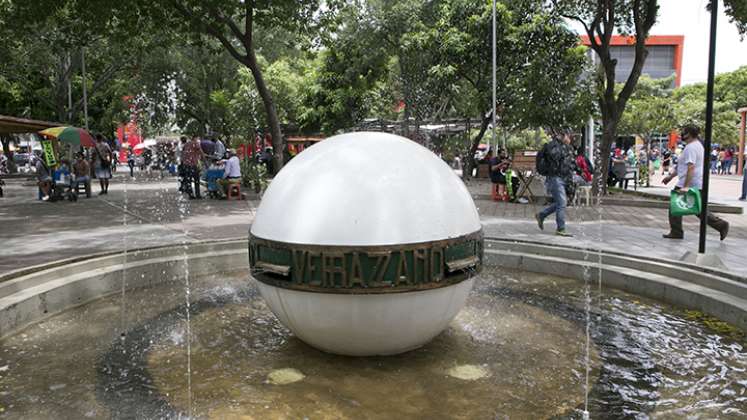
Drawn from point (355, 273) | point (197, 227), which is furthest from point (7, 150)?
point (355, 273)

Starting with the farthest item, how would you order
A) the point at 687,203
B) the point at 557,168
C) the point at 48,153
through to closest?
the point at 48,153 < the point at 557,168 < the point at 687,203

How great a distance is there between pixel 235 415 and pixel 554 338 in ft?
9.42

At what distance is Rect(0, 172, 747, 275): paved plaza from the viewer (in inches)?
342

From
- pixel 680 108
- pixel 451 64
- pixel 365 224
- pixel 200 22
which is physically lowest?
pixel 365 224

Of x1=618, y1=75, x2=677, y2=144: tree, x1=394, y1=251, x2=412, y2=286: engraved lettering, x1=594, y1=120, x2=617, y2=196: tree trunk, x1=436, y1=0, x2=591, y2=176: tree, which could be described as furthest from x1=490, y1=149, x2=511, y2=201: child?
x1=618, y1=75, x2=677, y2=144: tree

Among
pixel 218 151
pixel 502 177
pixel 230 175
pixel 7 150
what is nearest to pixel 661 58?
pixel 502 177

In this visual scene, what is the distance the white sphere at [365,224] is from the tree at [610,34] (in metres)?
14.1

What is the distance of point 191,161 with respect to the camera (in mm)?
17312

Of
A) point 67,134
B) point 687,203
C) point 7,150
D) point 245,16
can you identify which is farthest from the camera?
point 7,150

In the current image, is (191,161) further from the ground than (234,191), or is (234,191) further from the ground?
(191,161)

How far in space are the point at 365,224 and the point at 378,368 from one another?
117 centimetres

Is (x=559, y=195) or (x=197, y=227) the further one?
(x=197, y=227)

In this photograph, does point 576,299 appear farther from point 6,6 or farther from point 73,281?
point 6,6

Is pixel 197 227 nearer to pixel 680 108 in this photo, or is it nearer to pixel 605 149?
pixel 605 149
